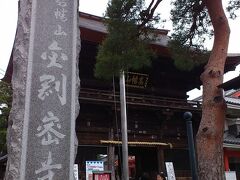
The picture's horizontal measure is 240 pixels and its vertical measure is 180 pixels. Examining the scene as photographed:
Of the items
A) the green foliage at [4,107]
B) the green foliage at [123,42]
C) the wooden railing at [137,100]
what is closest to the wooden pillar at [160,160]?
the wooden railing at [137,100]

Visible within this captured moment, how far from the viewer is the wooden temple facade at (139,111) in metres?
12.6

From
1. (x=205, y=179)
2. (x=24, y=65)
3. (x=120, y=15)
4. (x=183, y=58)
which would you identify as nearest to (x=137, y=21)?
(x=120, y=15)

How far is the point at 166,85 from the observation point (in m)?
15.4

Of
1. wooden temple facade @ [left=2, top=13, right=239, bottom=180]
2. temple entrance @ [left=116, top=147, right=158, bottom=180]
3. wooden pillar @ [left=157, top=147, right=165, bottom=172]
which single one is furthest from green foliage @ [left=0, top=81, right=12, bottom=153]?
wooden pillar @ [left=157, top=147, right=165, bottom=172]

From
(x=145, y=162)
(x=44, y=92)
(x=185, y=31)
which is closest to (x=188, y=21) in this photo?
(x=185, y=31)

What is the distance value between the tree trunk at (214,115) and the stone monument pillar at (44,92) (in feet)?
7.95

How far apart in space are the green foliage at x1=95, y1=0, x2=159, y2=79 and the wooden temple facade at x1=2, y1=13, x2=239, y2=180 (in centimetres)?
464

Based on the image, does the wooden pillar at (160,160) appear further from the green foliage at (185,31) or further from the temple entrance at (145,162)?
the green foliage at (185,31)

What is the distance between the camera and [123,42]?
6922 millimetres

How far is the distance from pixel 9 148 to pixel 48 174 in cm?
46

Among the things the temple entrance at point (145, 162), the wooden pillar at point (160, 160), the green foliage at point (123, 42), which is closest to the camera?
the green foliage at point (123, 42)

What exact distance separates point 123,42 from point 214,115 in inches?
90.1

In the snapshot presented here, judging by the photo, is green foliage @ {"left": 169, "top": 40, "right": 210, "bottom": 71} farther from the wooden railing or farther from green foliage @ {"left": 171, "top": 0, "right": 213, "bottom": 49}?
the wooden railing

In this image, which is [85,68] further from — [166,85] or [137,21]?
[137,21]
